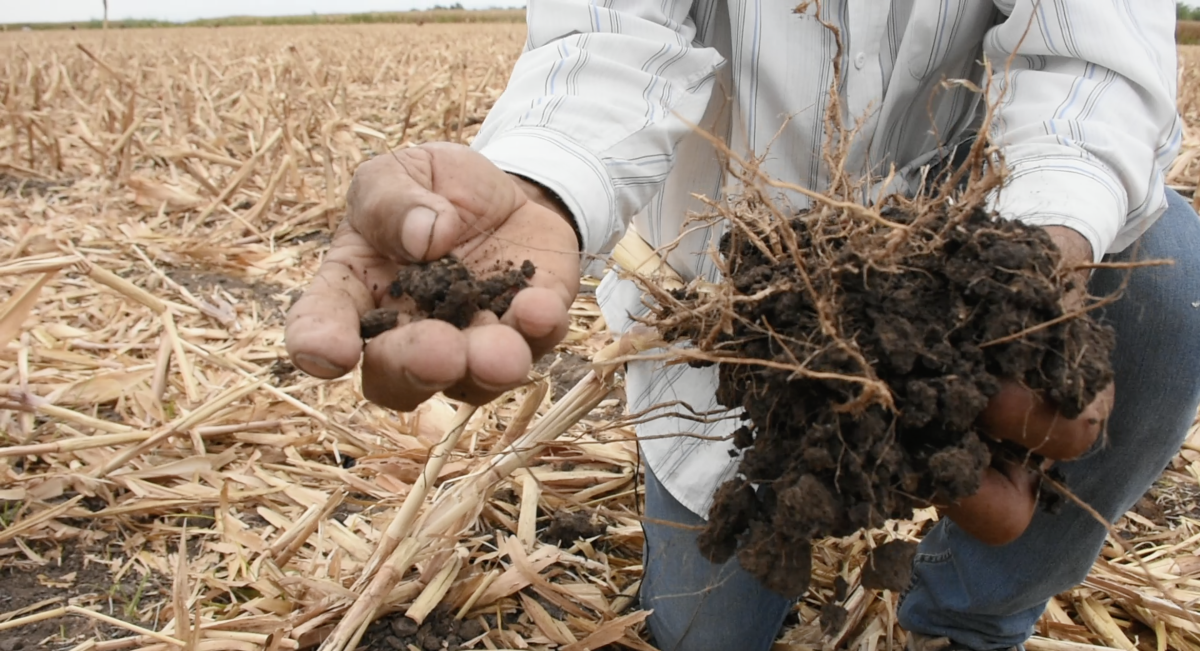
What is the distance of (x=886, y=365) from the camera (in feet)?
3.08

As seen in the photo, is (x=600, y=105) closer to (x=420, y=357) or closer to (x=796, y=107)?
(x=796, y=107)

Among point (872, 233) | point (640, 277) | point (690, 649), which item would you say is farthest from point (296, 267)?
point (872, 233)

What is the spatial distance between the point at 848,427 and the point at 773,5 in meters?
0.90

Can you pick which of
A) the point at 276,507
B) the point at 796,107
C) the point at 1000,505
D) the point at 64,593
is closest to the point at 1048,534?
the point at 1000,505

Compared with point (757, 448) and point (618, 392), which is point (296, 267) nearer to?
point (618, 392)

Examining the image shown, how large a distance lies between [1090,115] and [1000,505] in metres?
0.64

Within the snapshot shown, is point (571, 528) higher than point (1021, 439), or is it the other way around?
point (1021, 439)

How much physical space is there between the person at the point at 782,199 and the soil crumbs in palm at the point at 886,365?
0.06m

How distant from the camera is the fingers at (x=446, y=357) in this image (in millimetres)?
979

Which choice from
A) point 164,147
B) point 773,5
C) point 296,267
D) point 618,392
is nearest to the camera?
point 773,5

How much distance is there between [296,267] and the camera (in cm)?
326

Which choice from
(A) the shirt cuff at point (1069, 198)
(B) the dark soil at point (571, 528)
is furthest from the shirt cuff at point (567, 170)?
(B) the dark soil at point (571, 528)

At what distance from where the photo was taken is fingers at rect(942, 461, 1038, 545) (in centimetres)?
100

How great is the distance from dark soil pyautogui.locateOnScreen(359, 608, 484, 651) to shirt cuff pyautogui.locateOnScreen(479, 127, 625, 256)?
79 cm
